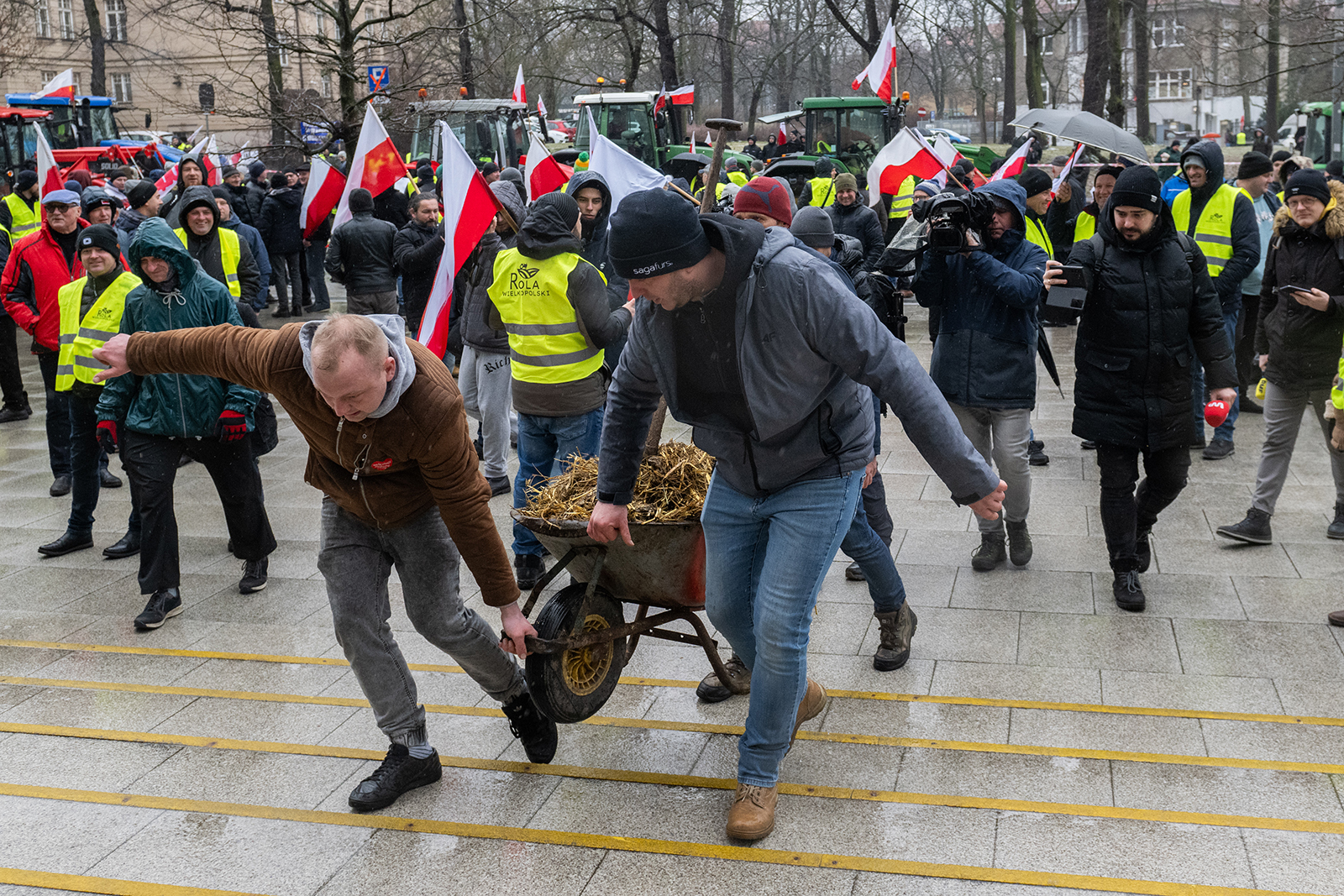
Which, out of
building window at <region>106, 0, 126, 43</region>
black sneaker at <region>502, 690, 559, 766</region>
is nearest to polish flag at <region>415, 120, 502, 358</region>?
black sneaker at <region>502, 690, 559, 766</region>

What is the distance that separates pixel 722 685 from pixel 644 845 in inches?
47.2

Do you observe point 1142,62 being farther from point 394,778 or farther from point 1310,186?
point 394,778

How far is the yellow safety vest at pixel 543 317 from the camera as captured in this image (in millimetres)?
6105

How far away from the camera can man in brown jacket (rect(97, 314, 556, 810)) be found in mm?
3689

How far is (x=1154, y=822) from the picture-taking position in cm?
370

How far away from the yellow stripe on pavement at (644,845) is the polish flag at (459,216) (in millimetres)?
3186

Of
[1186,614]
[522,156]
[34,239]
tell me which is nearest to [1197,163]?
[1186,614]

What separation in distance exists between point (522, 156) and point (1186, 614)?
19849 mm

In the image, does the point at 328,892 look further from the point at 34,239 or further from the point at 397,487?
the point at 34,239

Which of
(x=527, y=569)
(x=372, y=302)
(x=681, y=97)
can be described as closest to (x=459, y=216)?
(x=527, y=569)

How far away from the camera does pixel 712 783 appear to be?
163 inches

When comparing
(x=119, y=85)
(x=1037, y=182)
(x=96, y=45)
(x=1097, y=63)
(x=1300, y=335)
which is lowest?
(x=1300, y=335)

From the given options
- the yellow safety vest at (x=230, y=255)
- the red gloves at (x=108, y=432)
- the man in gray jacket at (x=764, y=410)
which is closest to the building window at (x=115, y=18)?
the yellow safety vest at (x=230, y=255)

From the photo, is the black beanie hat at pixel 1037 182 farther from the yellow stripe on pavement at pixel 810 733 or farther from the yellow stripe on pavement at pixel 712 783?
the yellow stripe on pavement at pixel 712 783
